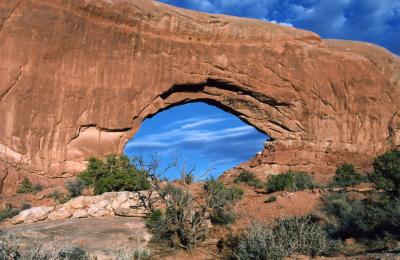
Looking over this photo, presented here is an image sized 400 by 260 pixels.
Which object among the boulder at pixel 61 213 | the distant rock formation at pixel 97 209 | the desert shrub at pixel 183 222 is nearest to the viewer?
the desert shrub at pixel 183 222

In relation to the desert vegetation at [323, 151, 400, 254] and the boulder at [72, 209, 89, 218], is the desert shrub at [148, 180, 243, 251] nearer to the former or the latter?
the boulder at [72, 209, 89, 218]

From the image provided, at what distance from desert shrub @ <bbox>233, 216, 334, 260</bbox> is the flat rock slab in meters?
2.19

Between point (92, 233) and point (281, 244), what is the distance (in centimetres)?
420

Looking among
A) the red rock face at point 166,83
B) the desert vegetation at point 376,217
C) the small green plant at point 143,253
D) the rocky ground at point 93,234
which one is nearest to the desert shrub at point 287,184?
the desert vegetation at point 376,217

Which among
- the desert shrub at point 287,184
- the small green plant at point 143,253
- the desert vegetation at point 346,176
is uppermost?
the desert vegetation at point 346,176

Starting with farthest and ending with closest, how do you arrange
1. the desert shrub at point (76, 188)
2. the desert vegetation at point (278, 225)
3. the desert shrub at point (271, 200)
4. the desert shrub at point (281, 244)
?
1. the desert shrub at point (76, 188)
2. the desert shrub at point (271, 200)
3. the desert vegetation at point (278, 225)
4. the desert shrub at point (281, 244)

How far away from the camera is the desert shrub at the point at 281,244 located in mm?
6625

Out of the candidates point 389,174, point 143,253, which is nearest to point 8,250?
point 143,253

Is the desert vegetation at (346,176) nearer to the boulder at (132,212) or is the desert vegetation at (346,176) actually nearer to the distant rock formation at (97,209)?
the distant rock formation at (97,209)

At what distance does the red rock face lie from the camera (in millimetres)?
25156

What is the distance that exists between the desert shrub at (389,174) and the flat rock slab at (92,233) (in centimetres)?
567

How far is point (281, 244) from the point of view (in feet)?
22.4

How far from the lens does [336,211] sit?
38.2 ft

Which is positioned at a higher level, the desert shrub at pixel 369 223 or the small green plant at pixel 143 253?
the desert shrub at pixel 369 223
